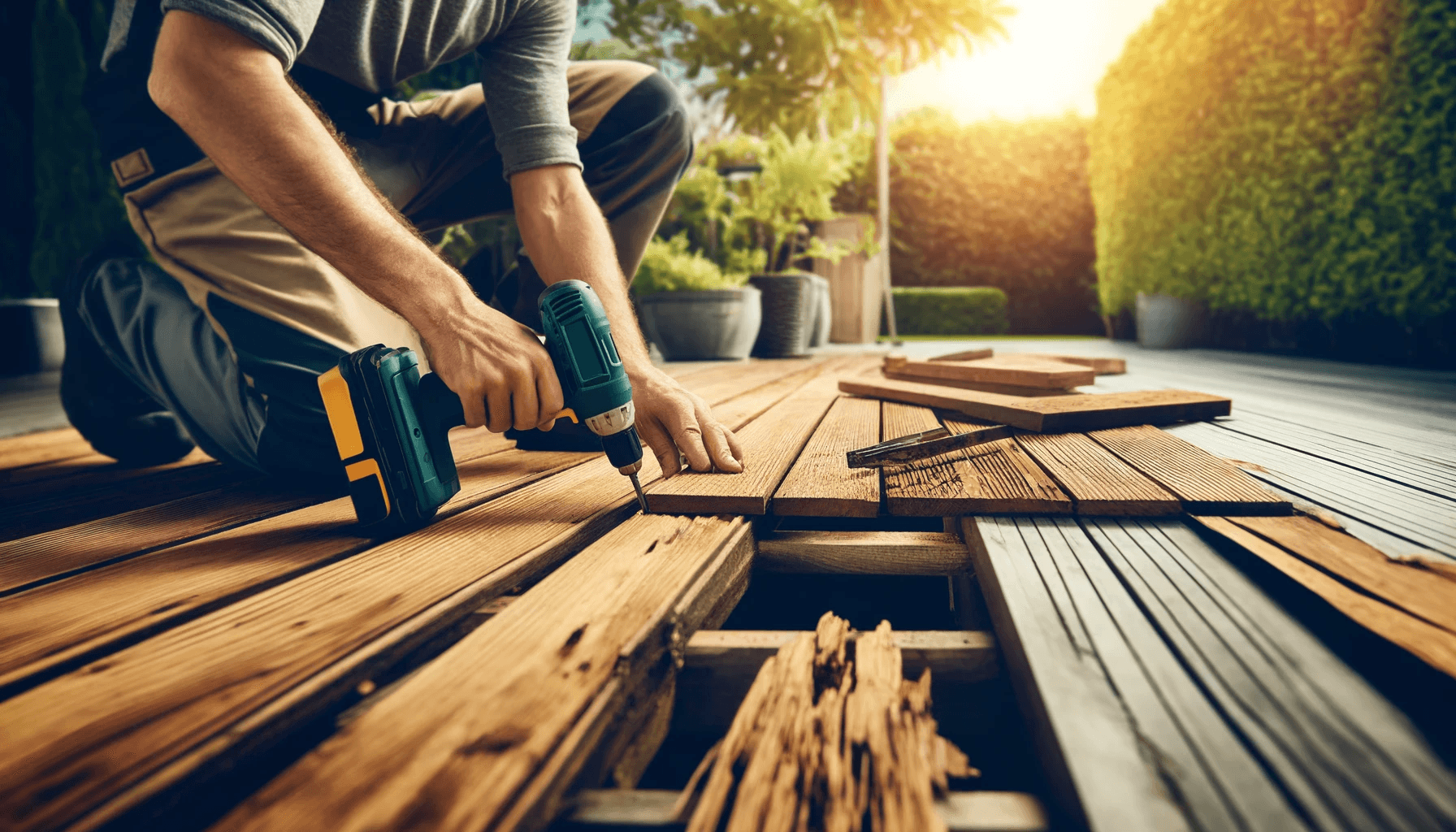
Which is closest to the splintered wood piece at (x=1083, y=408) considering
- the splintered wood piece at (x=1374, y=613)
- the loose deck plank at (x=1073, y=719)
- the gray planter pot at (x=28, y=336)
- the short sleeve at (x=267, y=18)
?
the splintered wood piece at (x=1374, y=613)

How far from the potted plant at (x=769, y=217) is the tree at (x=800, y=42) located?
340 mm

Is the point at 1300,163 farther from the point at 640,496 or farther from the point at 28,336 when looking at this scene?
the point at 28,336

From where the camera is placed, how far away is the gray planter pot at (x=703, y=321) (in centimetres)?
428

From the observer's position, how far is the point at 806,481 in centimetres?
110

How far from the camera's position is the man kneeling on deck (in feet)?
3.12

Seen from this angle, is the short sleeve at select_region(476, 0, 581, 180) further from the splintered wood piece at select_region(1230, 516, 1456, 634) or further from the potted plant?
the potted plant

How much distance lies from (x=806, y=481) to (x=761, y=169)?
4421mm

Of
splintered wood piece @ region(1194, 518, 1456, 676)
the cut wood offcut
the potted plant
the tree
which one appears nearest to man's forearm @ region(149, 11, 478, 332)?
the cut wood offcut

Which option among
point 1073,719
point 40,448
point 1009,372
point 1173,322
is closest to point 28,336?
point 40,448

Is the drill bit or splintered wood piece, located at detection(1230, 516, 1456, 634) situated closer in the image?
splintered wood piece, located at detection(1230, 516, 1456, 634)

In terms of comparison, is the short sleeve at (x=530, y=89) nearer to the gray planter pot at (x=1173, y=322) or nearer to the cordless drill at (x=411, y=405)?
the cordless drill at (x=411, y=405)

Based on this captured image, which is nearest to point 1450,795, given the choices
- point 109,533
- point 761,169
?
point 109,533

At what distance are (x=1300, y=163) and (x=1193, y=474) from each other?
403 cm

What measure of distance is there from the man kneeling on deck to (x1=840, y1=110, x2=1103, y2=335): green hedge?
9228 millimetres
